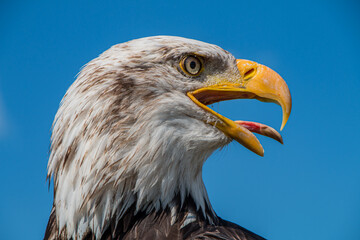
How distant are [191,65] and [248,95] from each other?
63 centimetres

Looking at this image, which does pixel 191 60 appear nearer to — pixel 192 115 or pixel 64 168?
pixel 192 115

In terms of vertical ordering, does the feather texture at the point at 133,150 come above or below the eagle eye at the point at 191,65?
below

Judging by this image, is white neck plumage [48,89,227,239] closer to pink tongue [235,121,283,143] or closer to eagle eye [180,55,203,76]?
eagle eye [180,55,203,76]

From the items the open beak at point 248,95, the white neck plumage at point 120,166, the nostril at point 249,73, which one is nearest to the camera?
the white neck plumage at point 120,166

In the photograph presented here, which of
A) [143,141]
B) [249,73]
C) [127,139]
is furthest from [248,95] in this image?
[127,139]

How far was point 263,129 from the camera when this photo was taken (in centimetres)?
353

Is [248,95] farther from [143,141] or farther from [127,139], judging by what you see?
[127,139]

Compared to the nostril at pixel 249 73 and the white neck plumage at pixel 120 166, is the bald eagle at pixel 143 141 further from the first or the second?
the nostril at pixel 249 73

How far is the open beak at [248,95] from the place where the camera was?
3.40m

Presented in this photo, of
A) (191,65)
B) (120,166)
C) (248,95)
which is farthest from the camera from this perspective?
(248,95)

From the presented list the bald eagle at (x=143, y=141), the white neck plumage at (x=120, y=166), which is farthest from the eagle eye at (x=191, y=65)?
the white neck plumage at (x=120, y=166)

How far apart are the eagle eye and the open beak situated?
0.17 meters

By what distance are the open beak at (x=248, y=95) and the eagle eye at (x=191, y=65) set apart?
0.17 metres

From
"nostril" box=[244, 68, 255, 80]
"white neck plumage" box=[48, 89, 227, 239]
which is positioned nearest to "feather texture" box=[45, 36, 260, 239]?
"white neck plumage" box=[48, 89, 227, 239]
